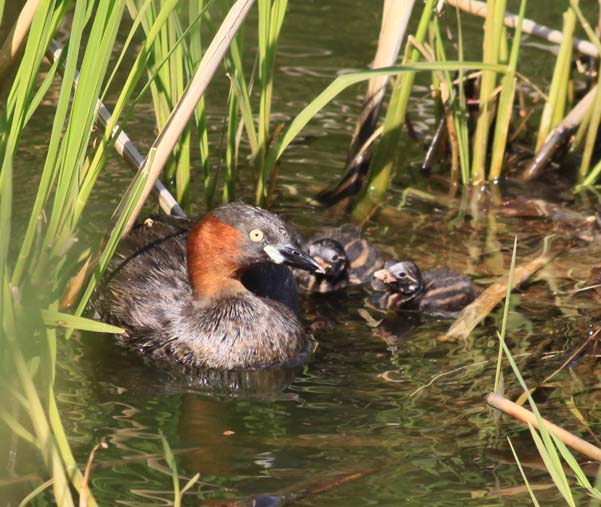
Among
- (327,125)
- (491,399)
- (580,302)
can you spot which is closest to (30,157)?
(327,125)

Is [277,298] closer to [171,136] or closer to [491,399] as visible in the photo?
[171,136]

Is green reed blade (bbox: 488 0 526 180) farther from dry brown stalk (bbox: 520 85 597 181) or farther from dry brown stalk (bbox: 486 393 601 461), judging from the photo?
dry brown stalk (bbox: 486 393 601 461)

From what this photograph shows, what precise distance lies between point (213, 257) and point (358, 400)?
3.72ft

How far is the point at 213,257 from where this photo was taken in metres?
5.84

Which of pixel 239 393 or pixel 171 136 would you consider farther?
pixel 239 393

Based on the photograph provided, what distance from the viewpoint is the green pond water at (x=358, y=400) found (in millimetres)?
4258

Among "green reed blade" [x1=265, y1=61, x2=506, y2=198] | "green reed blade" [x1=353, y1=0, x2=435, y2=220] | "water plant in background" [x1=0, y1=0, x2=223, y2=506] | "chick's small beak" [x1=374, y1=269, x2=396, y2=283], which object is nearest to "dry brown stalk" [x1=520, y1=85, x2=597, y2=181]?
"green reed blade" [x1=353, y1=0, x2=435, y2=220]

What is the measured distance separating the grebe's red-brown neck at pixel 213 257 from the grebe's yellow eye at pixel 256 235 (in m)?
0.05

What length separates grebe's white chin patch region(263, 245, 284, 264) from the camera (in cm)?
575

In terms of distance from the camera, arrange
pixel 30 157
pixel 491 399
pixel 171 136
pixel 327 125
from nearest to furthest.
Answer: pixel 491 399 < pixel 171 136 < pixel 30 157 < pixel 327 125

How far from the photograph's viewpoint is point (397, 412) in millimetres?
5000

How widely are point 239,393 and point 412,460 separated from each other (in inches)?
42.9

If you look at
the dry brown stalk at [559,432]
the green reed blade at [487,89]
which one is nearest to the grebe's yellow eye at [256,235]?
the green reed blade at [487,89]

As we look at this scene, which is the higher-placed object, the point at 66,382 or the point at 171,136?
the point at 171,136
